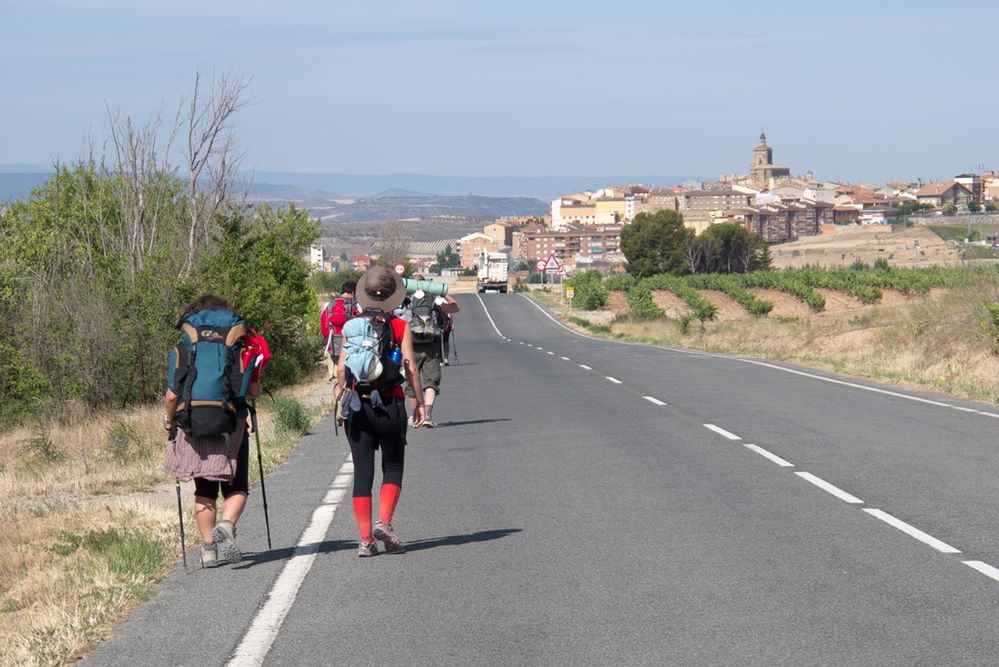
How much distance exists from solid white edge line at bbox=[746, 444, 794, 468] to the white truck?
102167 millimetres

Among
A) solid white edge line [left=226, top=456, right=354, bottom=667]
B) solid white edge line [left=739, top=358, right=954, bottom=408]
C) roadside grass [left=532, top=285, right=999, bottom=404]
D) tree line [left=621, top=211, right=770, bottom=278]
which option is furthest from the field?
tree line [left=621, top=211, right=770, bottom=278]

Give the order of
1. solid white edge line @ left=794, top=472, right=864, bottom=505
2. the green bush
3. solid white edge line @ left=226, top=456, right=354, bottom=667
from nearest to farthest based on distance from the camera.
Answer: solid white edge line @ left=226, top=456, right=354, bottom=667, solid white edge line @ left=794, top=472, right=864, bottom=505, the green bush

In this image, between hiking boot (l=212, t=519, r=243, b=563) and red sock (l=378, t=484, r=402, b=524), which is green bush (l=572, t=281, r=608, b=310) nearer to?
red sock (l=378, t=484, r=402, b=524)

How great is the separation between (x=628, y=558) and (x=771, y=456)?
5143mm

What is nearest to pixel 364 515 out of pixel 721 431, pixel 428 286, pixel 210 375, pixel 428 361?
pixel 210 375

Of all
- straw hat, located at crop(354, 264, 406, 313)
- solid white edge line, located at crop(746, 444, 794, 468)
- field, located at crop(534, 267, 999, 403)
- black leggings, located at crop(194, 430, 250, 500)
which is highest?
straw hat, located at crop(354, 264, 406, 313)

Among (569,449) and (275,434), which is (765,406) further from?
(275,434)

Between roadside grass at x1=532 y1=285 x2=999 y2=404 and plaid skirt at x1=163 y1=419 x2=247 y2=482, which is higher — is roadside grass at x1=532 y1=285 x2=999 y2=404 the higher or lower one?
the lower one

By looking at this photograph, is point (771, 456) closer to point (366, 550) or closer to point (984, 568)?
point (984, 568)

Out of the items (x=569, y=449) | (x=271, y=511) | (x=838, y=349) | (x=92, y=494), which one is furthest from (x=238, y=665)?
(x=838, y=349)

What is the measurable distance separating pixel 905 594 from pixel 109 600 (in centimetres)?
408

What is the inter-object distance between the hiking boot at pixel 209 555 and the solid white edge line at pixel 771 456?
18.7 ft

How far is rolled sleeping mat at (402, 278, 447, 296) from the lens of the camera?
14.7 metres

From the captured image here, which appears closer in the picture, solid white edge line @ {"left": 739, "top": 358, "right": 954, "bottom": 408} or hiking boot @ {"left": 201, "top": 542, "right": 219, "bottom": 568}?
hiking boot @ {"left": 201, "top": 542, "right": 219, "bottom": 568}
